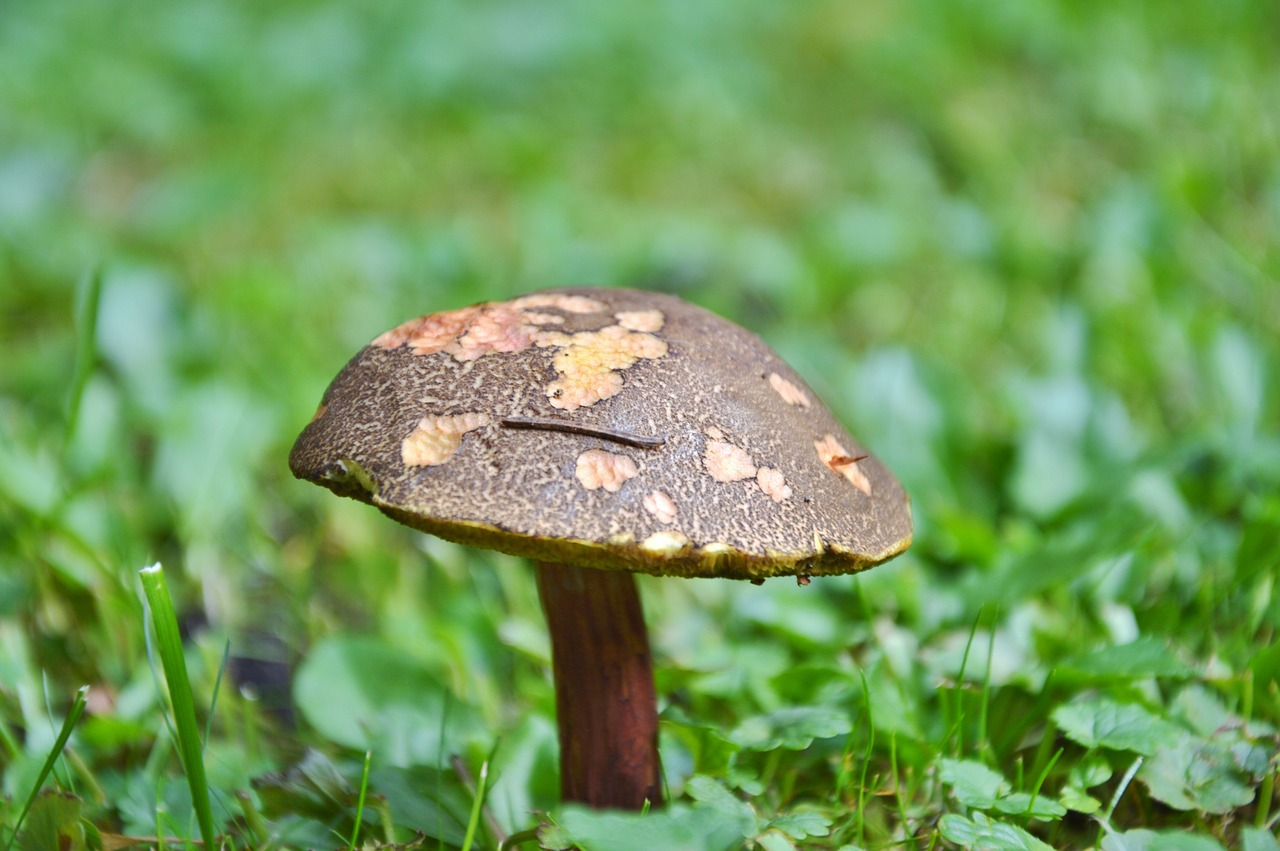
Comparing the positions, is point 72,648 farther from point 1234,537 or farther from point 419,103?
point 419,103

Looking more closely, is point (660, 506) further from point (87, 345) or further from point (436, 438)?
point (87, 345)

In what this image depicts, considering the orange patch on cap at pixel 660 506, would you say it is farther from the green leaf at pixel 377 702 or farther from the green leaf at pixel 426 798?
the green leaf at pixel 377 702

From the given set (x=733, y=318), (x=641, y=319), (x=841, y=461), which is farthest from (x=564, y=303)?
(x=733, y=318)

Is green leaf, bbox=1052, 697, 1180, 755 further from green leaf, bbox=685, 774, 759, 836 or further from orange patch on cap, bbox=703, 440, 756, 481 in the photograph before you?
orange patch on cap, bbox=703, 440, 756, 481

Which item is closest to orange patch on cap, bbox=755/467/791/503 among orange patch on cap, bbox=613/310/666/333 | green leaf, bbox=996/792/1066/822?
orange patch on cap, bbox=613/310/666/333

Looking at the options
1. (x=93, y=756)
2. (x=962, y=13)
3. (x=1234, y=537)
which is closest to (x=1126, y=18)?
(x=962, y=13)
